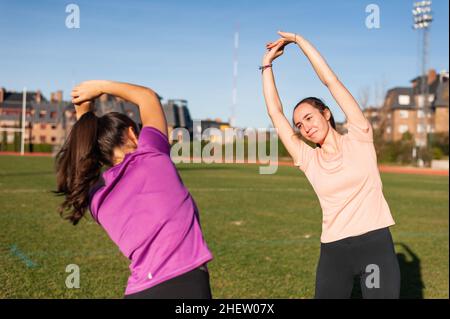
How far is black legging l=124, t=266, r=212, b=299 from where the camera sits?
213cm

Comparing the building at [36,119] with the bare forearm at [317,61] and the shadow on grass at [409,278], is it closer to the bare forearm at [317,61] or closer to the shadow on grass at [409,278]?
the shadow on grass at [409,278]

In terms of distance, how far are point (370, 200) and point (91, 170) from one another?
4.08 feet

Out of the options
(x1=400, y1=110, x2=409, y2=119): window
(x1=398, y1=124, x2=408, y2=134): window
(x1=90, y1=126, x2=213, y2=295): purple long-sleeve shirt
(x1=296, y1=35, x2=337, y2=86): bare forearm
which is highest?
(x1=400, y1=110, x2=409, y2=119): window

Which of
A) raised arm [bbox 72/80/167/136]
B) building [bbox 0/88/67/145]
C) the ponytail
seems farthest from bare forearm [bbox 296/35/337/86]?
building [bbox 0/88/67/145]

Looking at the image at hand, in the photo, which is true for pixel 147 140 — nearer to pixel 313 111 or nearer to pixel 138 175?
pixel 138 175

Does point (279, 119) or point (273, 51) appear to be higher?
point (273, 51)

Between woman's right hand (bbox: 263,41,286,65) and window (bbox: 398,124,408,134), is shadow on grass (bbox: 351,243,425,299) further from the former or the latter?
window (bbox: 398,124,408,134)

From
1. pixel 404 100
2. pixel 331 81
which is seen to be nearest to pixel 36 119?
pixel 404 100

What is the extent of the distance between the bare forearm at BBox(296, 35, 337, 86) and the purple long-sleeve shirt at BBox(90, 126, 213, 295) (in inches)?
27.7

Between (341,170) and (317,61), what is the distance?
0.49 meters

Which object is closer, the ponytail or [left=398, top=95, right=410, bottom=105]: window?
the ponytail

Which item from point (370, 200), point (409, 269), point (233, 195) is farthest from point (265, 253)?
point (233, 195)

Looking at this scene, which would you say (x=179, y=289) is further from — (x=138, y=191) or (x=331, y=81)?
(x=331, y=81)

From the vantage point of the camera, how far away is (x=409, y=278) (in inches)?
315
